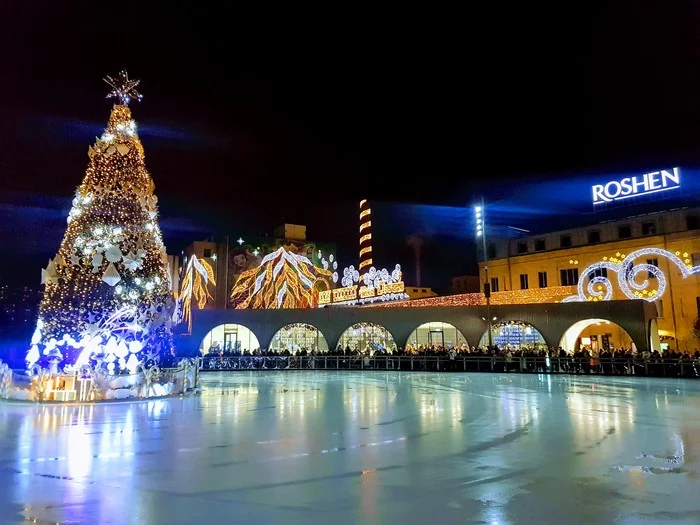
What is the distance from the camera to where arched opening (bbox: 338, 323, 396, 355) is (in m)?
36.8

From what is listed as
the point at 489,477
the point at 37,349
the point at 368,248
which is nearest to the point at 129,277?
the point at 37,349

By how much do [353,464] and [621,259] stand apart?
33.6 metres

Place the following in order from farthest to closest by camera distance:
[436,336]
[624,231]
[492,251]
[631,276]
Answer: [492,251], [436,336], [624,231], [631,276]

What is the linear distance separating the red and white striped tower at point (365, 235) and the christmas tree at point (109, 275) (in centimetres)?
5840

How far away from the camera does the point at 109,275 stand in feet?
50.3

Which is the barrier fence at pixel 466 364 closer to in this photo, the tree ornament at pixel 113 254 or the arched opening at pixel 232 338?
the arched opening at pixel 232 338

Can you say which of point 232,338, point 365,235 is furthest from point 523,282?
point 365,235

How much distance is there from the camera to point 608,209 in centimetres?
3800

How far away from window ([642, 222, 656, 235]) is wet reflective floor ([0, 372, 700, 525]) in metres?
25.0

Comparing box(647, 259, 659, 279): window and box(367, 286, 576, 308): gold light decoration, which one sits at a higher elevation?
box(647, 259, 659, 279): window

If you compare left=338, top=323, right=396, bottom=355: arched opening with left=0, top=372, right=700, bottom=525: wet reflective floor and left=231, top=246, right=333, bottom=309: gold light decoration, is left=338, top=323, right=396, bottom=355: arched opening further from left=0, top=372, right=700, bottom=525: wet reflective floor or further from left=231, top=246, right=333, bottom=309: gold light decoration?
left=0, top=372, right=700, bottom=525: wet reflective floor

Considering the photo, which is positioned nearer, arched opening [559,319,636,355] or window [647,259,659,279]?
window [647,259,659,279]

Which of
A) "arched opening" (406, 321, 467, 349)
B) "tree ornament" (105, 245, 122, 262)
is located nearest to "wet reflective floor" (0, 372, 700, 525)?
"tree ornament" (105, 245, 122, 262)

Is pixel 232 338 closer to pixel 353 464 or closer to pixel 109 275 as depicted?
pixel 109 275
